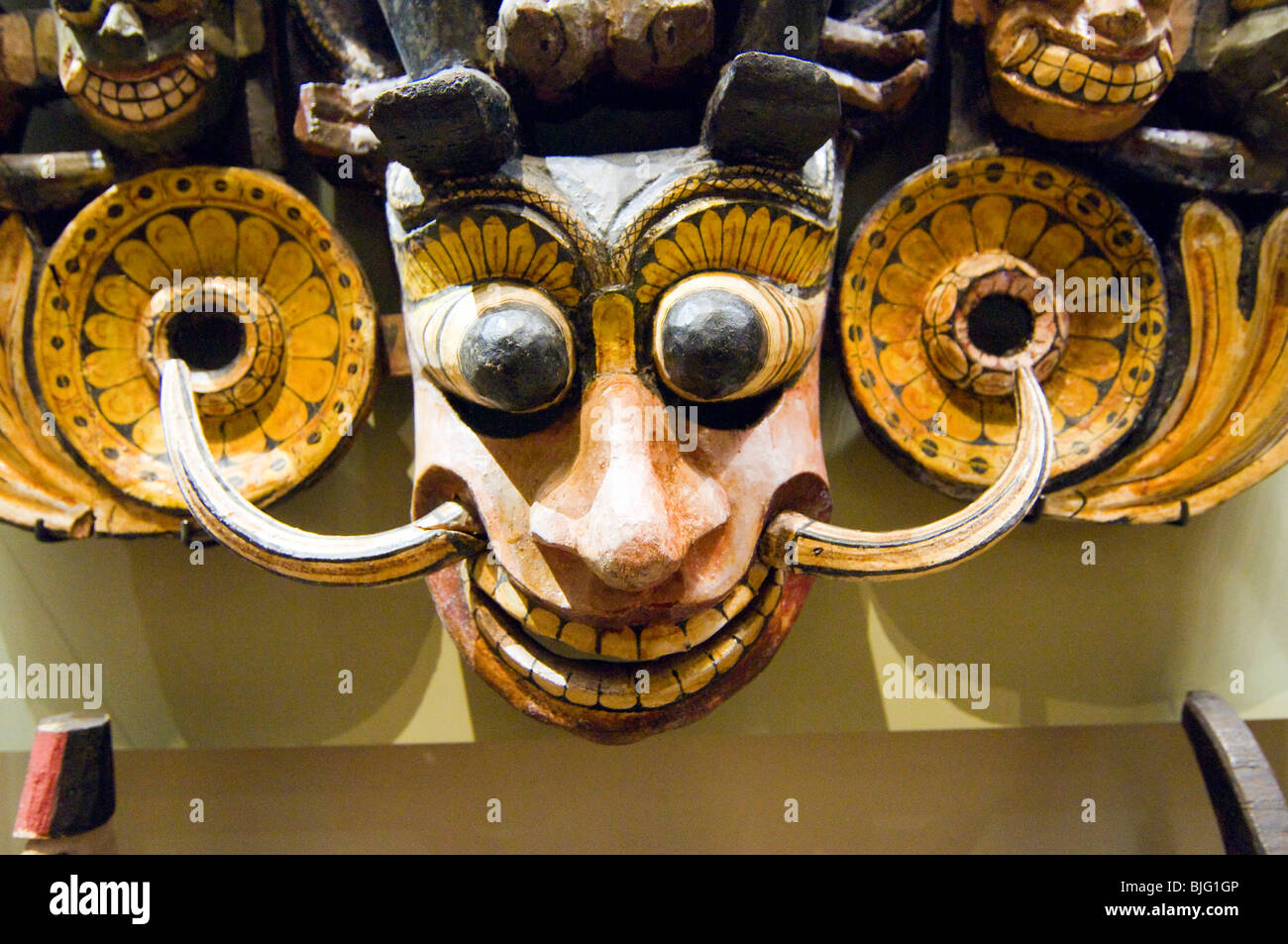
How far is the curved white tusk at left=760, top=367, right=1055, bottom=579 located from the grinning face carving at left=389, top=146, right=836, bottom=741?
0.19 feet

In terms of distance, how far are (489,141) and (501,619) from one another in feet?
1.49

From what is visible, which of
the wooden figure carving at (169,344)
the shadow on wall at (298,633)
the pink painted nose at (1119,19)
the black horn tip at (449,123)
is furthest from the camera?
the shadow on wall at (298,633)

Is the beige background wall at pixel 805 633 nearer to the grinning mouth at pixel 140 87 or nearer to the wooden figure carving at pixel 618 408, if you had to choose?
the wooden figure carving at pixel 618 408

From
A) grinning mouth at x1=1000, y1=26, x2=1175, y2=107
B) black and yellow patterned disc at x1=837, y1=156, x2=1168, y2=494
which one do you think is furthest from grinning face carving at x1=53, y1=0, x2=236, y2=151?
grinning mouth at x1=1000, y1=26, x2=1175, y2=107

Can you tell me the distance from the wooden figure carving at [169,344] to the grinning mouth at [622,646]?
0.36 m

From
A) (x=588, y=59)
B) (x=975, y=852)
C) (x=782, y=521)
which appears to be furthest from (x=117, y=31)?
(x=975, y=852)

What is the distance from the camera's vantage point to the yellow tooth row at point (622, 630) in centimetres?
78

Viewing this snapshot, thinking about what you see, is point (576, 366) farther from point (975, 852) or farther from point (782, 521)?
point (975, 852)

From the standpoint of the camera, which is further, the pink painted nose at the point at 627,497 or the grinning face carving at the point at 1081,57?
the grinning face carving at the point at 1081,57

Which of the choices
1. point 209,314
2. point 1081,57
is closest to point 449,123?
point 209,314

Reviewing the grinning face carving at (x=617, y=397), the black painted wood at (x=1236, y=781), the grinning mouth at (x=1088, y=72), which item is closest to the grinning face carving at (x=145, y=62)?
the grinning face carving at (x=617, y=397)

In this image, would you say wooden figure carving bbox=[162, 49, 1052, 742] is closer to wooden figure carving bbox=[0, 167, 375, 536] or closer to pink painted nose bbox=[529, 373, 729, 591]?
pink painted nose bbox=[529, 373, 729, 591]

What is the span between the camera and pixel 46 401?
99 cm

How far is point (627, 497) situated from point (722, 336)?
166 mm
